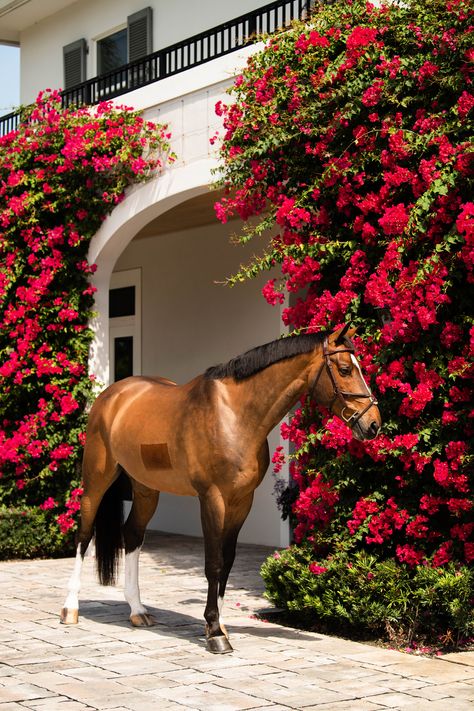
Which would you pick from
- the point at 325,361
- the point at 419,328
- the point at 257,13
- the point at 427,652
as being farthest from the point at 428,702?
the point at 257,13

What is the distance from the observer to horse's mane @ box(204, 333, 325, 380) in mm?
6445

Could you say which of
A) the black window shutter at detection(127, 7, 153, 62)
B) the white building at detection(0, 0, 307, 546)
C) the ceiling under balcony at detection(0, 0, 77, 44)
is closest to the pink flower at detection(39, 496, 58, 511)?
the white building at detection(0, 0, 307, 546)

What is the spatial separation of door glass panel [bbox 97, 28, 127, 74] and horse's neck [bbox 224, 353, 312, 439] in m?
10.9

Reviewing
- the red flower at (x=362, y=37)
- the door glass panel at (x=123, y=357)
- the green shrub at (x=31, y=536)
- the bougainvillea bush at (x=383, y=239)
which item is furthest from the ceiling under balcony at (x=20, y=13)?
the red flower at (x=362, y=37)

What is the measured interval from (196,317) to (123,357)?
1931 mm

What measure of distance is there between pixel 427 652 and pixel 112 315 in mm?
9599

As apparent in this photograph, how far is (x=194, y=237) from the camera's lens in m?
13.6

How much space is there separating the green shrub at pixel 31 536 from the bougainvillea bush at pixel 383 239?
14.1ft

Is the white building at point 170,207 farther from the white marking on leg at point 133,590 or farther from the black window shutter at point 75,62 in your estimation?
the white marking on leg at point 133,590

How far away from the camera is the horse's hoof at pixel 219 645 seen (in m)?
6.46

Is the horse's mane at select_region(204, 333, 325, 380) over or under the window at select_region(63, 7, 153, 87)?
under

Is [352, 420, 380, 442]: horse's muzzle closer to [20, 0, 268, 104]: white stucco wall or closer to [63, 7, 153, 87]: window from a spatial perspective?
[20, 0, 268, 104]: white stucco wall

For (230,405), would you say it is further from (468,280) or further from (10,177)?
(10,177)

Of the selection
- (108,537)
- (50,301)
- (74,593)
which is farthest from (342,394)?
(50,301)
